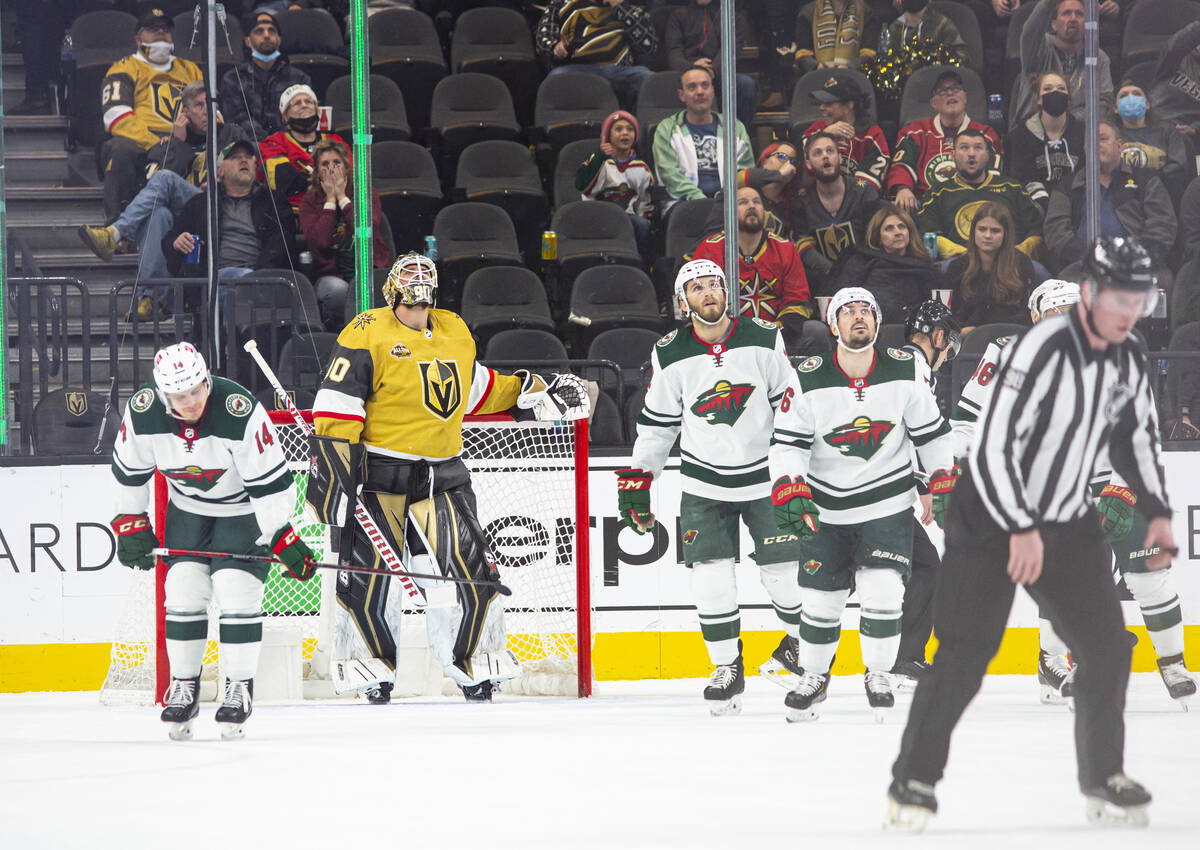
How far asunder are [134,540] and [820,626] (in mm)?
1910

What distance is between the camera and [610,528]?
5.75 m

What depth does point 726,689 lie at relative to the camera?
15.0 feet

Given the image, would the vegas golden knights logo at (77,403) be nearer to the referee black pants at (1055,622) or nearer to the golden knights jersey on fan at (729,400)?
the golden knights jersey on fan at (729,400)

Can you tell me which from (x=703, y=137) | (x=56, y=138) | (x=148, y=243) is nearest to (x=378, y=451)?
(x=148, y=243)

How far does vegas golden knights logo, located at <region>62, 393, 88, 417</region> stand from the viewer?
5.57m

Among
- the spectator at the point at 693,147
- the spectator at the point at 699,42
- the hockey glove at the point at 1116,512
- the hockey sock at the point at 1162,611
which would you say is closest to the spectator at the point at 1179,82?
the spectator at the point at 699,42

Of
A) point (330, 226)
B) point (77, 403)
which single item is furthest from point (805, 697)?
point (330, 226)

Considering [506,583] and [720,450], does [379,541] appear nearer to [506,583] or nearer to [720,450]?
[506,583]

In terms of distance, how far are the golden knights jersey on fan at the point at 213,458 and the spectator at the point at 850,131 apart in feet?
12.5

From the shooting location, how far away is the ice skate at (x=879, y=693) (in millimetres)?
4348

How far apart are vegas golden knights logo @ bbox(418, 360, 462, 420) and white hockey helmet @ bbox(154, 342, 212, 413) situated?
1.07 m

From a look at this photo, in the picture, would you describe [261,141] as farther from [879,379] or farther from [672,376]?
[879,379]

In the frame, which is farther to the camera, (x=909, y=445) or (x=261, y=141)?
(x=261, y=141)

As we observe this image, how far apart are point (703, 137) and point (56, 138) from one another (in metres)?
3.10
